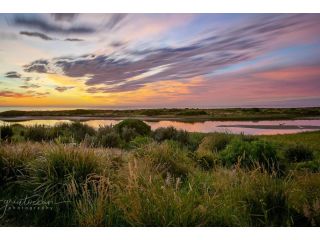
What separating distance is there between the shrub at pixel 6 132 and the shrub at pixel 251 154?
203 inches

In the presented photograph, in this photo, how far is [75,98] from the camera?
723 cm

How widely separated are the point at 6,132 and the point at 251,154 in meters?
5.98

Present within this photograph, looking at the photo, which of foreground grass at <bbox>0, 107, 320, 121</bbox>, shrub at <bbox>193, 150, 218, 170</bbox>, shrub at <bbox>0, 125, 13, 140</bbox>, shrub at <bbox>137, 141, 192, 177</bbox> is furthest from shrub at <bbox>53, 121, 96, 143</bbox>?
shrub at <bbox>193, 150, 218, 170</bbox>

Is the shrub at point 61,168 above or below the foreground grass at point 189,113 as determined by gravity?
below

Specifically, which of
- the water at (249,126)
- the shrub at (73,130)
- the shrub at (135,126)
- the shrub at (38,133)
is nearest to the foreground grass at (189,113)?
the water at (249,126)

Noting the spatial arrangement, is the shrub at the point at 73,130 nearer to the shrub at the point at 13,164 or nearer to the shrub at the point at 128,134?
the shrub at the point at 128,134

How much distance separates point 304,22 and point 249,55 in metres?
1.00

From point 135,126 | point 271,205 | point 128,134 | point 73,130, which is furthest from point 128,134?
point 271,205

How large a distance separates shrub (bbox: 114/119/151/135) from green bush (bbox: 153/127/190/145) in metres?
0.58

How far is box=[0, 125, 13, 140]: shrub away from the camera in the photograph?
9288mm

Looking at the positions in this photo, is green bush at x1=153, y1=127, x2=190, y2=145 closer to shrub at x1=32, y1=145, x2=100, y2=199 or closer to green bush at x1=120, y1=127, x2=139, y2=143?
green bush at x1=120, y1=127, x2=139, y2=143

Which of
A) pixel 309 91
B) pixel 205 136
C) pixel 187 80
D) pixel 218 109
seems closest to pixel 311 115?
pixel 309 91

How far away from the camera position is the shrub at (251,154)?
7053 millimetres
